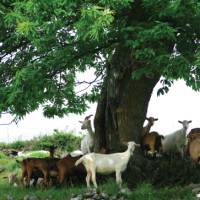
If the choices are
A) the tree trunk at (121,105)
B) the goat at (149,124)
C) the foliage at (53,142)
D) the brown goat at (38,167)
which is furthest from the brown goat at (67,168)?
the foliage at (53,142)

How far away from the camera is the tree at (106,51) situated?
15289 millimetres

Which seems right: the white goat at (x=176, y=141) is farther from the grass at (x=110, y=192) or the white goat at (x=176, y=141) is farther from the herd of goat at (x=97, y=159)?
the grass at (x=110, y=192)

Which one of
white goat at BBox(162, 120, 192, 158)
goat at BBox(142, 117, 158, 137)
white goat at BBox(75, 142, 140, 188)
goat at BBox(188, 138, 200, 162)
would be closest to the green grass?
white goat at BBox(75, 142, 140, 188)

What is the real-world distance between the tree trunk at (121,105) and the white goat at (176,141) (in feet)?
4.89

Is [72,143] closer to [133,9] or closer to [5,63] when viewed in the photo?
[5,63]

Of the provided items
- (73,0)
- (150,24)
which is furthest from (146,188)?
(73,0)

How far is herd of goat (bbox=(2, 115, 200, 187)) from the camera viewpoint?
1844 centimetres

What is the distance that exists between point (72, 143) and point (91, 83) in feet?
31.7

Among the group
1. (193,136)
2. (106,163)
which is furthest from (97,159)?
(193,136)

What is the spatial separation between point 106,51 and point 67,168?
401 cm

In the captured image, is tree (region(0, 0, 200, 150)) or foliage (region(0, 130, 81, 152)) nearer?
tree (region(0, 0, 200, 150))

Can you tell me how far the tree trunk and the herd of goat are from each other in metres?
0.55

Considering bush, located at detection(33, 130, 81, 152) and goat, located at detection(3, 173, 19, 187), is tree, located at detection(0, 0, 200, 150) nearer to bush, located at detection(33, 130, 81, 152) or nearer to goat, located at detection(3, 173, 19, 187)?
goat, located at detection(3, 173, 19, 187)

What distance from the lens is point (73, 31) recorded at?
57.0 ft
